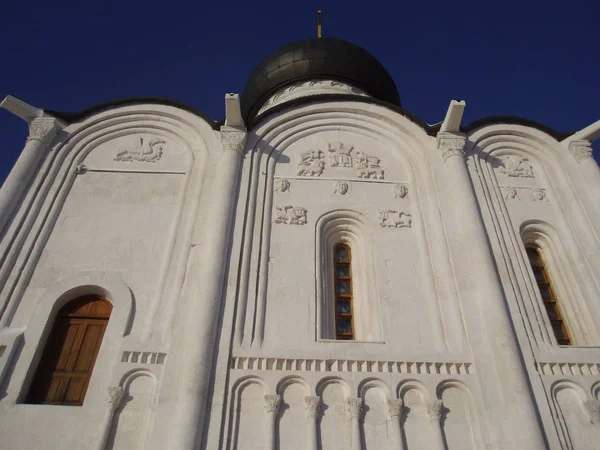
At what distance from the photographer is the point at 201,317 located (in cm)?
582

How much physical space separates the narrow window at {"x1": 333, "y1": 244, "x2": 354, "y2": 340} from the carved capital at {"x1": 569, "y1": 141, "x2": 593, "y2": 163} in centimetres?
415

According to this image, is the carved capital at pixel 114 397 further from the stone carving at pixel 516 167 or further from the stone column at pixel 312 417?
the stone carving at pixel 516 167

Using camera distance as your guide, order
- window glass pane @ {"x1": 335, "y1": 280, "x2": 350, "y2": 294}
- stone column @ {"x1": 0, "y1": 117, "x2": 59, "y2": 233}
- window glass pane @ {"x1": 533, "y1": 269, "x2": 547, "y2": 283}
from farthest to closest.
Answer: window glass pane @ {"x1": 533, "y1": 269, "x2": 547, "y2": 283} → stone column @ {"x1": 0, "y1": 117, "x2": 59, "y2": 233} → window glass pane @ {"x1": 335, "y1": 280, "x2": 350, "y2": 294}

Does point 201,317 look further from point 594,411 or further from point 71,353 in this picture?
point 594,411

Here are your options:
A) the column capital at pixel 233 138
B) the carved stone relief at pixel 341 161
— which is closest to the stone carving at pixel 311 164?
the carved stone relief at pixel 341 161

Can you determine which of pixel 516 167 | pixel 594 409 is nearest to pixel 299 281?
pixel 594 409

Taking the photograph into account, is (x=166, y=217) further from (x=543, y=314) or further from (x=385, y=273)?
(x=543, y=314)

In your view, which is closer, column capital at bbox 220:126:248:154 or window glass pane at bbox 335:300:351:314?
window glass pane at bbox 335:300:351:314

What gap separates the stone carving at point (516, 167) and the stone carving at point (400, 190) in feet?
5.60

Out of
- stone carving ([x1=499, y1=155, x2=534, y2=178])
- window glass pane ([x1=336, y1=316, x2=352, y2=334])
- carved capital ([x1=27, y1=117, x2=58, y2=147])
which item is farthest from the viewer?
stone carving ([x1=499, y1=155, x2=534, y2=178])

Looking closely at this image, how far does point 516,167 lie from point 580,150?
1.09 m

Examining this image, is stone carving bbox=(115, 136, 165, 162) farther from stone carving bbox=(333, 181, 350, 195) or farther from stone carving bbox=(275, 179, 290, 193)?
stone carving bbox=(333, 181, 350, 195)

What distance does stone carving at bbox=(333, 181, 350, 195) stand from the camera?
25.2 ft

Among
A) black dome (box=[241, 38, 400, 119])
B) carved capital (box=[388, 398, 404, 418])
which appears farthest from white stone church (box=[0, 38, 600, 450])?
black dome (box=[241, 38, 400, 119])
